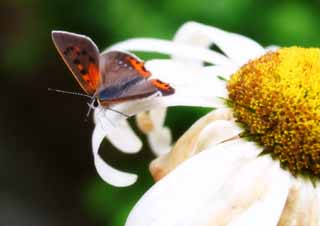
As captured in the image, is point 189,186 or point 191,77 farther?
point 191,77

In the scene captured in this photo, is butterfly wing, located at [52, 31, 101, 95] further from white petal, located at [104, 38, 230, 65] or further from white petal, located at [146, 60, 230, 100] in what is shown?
white petal, located at [104, 38, 230, 65]

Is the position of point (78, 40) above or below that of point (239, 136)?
above

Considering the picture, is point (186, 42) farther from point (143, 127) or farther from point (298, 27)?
point (298, 27)

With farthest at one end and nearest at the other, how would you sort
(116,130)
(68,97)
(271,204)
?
(68,97), (116,130), (271,204)

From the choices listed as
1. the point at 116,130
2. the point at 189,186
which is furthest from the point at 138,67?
the point at 189,186

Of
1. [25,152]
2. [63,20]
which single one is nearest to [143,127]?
[63,20]

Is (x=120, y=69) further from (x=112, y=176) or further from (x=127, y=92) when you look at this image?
(x=112, y=176)

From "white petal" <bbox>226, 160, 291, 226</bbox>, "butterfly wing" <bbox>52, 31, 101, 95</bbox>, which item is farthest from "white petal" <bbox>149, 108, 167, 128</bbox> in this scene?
"white petal" <bbox>226, 160, 291, 226</bbox>
